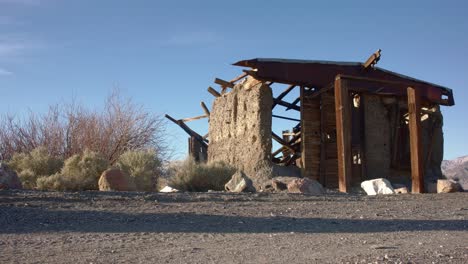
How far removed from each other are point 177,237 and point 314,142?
423 inches

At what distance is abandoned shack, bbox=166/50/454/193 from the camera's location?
15.2m

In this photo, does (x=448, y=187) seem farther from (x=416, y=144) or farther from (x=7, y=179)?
(x=7, y=179)

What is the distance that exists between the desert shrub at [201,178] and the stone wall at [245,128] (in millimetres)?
1016

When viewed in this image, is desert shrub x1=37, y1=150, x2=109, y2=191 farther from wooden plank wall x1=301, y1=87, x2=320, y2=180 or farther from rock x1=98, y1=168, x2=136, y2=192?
wooden plank wall x1=301, y1=87, x2=320, y2=180

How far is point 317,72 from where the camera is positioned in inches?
643

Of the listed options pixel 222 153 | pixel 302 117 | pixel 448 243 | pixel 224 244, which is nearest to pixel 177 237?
pixel 224 244

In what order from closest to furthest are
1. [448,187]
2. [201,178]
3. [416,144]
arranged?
1. [416,144]
2. [448,187]
3. [201,178]

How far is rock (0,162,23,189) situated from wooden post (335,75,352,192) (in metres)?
6.91

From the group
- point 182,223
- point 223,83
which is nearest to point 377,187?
point 223,83

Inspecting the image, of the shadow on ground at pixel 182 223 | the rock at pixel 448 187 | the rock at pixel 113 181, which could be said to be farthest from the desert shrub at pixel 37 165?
the rock at pixel 448 187

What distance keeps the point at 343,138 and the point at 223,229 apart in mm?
6604

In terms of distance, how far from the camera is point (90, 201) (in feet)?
25.9

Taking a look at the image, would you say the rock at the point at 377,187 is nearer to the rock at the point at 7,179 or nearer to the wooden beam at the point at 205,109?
the rock at the point at 7,179

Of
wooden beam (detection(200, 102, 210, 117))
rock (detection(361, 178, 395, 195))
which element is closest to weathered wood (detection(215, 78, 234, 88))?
wooden beam (detection(200, 102, 210, 117))
